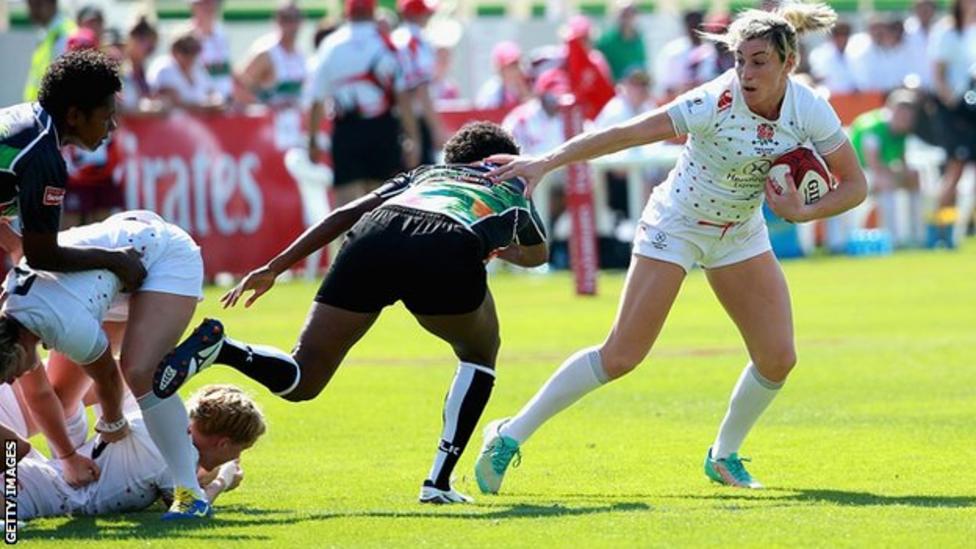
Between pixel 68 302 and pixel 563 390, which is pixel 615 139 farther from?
pixel 68 302

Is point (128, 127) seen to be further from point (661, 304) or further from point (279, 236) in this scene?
point (661, 304)

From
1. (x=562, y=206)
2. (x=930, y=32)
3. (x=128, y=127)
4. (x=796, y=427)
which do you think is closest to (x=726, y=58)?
(x=562, y=206)

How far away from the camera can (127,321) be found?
8.62 metres

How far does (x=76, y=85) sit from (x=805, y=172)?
10.2 feet

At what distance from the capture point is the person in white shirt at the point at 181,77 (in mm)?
21812

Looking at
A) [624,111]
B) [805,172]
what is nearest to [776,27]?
[805,172]

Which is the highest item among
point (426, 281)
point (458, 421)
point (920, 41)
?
point (426, 281)

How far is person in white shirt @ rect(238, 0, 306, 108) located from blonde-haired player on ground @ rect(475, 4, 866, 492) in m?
14.2

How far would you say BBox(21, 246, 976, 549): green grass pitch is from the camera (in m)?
7.83

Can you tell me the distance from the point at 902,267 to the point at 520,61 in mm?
5645

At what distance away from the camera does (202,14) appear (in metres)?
22.9

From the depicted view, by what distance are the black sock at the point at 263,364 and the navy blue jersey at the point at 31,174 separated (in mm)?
881

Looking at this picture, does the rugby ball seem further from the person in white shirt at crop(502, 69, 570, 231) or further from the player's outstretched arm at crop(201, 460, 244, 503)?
the person in white shirt at crop(502, 69, 570, 231)

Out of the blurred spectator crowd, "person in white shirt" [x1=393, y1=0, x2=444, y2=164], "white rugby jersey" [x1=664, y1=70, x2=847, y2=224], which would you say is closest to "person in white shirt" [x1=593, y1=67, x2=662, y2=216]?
the blurred spectator crowd
